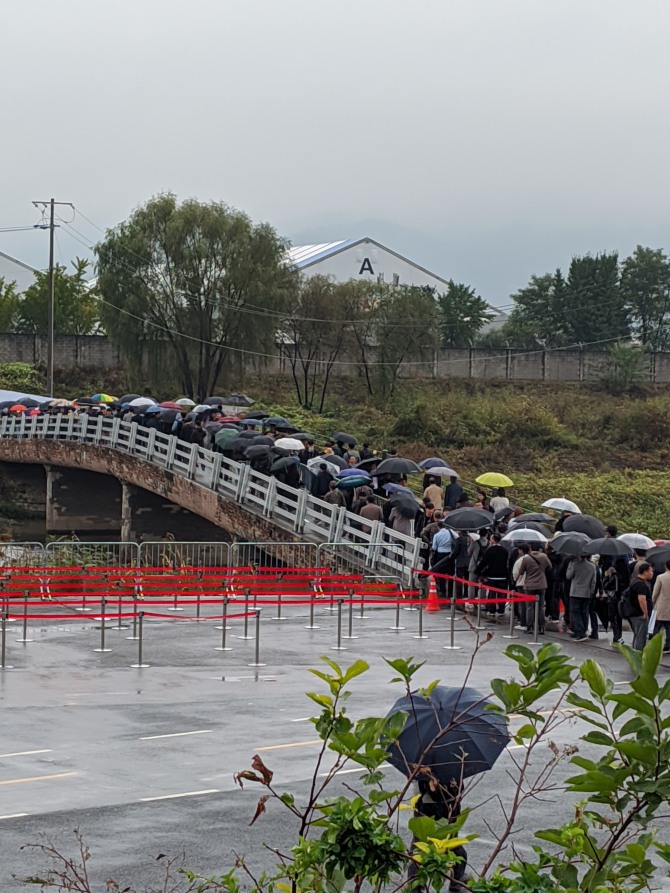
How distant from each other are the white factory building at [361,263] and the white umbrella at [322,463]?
68.6 meters

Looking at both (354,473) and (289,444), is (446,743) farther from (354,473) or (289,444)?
(289,444)

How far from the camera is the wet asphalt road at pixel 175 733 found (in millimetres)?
10539

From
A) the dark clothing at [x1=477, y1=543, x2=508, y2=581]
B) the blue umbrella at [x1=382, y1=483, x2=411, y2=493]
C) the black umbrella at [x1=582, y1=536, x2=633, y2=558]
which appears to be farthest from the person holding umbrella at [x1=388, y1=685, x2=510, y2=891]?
the blue umbrella at [x1=382, y1=483, x2=411, y2=493]

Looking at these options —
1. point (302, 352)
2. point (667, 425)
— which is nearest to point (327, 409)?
point (302, 352)

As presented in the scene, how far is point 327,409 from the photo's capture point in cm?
6994

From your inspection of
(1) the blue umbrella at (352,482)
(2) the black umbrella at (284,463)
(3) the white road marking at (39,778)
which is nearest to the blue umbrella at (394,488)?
(1) the blue umbrella at (352,482)

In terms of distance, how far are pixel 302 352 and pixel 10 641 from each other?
53191 millimetres

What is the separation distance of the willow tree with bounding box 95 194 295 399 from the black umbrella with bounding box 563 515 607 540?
46.5 m

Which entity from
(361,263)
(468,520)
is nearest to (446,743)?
(468,520)

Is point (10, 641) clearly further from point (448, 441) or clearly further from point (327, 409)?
point (327, 409)

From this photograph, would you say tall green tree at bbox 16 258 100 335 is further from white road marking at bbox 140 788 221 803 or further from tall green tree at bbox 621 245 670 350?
white road marking at bbox 140 788 221 803

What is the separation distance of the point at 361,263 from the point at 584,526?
82331 mm

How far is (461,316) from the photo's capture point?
95125 mm

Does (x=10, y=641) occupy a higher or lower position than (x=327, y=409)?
lower
